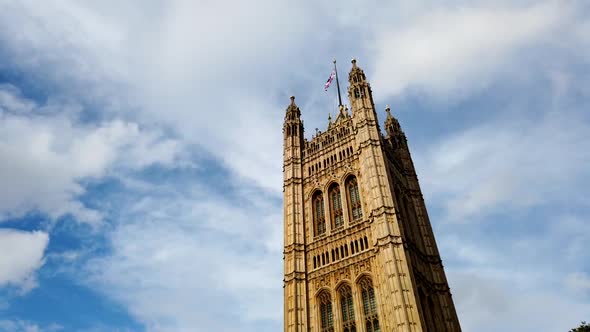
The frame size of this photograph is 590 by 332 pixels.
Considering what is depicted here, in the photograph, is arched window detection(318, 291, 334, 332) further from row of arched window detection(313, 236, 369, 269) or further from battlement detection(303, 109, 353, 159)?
battlement detection(303, 109, 353, 159)

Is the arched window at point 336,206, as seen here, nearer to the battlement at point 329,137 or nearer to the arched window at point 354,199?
the arched window at point 354,199

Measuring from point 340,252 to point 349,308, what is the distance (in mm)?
5102

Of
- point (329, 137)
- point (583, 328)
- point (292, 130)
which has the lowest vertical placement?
point (583, 328)

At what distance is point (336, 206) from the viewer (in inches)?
1766

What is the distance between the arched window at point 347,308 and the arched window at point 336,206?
680 centimetres

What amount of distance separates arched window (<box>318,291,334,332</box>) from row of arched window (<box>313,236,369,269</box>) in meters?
2.97

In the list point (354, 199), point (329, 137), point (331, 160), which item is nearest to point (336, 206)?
point (354, 199)

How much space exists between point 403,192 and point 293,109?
56.5 feet

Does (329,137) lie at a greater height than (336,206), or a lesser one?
greater

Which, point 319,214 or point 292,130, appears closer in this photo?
point 319,214

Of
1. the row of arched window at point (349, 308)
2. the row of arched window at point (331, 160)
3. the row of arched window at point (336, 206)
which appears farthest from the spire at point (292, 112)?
the row of arched window at point (349, 308)

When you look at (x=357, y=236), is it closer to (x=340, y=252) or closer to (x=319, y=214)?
(x=340, y=252)

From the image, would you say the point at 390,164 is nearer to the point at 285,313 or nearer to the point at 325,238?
the point at 325,238

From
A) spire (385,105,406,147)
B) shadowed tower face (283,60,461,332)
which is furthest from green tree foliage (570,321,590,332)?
spire (385,105,406,147)
